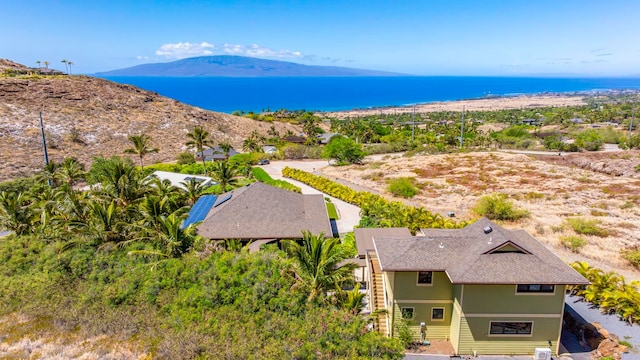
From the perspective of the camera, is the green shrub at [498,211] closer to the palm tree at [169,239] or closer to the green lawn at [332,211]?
the green lawn at [332,211]

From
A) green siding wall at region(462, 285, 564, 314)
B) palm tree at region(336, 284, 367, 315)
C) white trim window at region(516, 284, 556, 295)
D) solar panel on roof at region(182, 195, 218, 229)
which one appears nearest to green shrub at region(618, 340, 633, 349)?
green siding wall at region(462, 285, 564, 314)

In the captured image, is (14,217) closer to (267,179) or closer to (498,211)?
(267,179)

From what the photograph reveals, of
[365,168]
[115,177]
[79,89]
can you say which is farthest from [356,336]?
[79,89]

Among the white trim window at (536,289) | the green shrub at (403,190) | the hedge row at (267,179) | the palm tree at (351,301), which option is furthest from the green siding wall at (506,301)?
the hedge row at (267,179)

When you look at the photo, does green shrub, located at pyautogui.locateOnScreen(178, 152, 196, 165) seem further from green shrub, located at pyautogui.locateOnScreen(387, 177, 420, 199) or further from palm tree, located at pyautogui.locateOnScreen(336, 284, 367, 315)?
palm tree, located at pyautogui.locateOnScreen(336, 284, 367, 315)

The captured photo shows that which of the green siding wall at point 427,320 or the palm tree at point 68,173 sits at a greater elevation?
the palm tree at point 68,173
